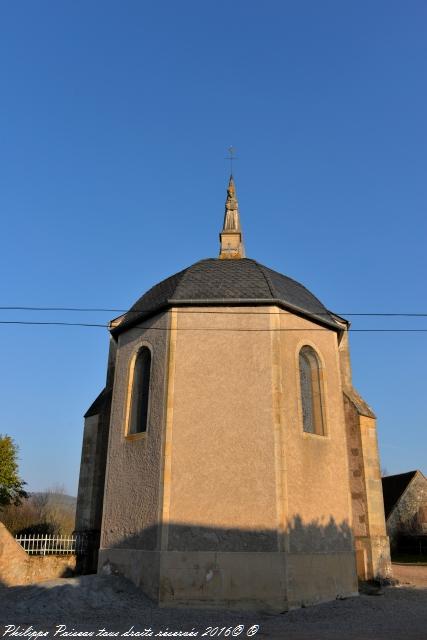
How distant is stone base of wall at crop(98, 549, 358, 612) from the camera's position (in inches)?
408

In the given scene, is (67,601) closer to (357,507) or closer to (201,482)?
(201,482)

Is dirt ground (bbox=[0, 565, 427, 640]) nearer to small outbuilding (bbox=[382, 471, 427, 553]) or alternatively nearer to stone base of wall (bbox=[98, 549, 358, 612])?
stone base of wall (bbox=[98, 549, 358, 612])

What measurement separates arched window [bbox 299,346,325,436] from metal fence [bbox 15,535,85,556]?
6.79 metres

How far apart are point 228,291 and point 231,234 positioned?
6674 mm

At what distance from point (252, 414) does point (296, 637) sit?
15.4 feet

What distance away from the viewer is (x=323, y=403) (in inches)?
515

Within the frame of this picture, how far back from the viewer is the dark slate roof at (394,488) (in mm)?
30467

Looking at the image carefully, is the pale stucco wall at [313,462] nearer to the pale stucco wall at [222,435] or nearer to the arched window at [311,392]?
the arched window at [311,392]

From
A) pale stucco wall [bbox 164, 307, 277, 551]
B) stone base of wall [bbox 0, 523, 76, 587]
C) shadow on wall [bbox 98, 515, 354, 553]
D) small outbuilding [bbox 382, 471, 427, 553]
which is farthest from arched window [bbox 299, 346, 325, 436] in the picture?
small outbuilding [bbox 382, 471, 427, 553]

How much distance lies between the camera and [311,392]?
43.8 ft

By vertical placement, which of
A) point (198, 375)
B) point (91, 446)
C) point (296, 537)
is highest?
point (198, 375)

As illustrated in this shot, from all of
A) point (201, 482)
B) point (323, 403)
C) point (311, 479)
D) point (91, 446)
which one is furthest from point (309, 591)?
point (91, 446)

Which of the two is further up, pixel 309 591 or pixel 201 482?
pixel 201 482

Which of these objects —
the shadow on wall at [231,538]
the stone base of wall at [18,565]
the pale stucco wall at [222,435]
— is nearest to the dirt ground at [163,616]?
the stone base of wall at [18,565]
